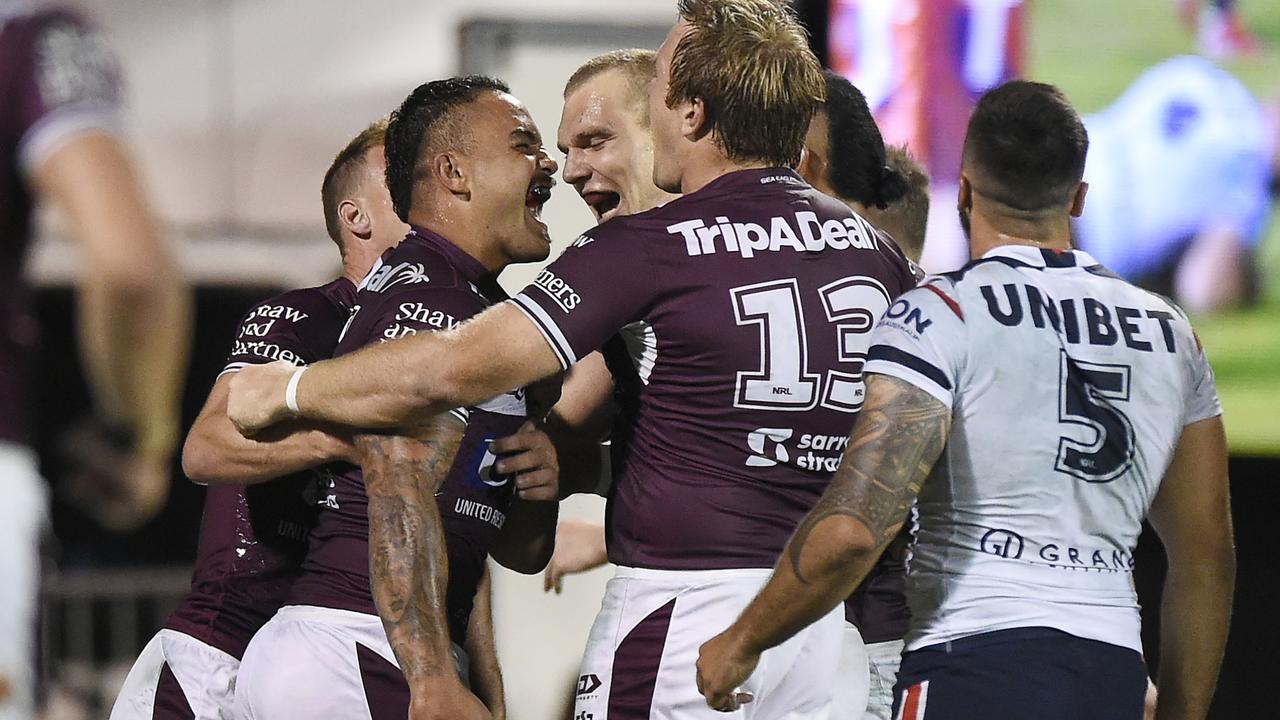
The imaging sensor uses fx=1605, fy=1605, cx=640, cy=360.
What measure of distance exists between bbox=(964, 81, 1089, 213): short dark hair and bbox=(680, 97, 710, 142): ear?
1.72ft

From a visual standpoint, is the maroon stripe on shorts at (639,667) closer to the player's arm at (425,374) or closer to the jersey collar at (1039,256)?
the player's arm at (425,374)

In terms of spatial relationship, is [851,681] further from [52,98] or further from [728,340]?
[52,98]

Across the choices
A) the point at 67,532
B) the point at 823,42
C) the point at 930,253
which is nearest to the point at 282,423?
the point at 930,253

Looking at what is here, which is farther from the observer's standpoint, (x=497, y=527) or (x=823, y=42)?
(x=823, y=42)

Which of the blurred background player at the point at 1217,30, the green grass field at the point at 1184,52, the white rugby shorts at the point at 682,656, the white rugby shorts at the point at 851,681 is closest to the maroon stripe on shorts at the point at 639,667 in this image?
the white rugby shorts at the point at 682,656

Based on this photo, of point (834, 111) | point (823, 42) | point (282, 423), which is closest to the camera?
point (282, 423)

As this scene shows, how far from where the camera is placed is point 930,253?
22.8ft

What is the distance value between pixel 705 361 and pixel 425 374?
0.54 m

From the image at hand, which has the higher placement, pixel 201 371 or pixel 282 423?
pixel 282 423

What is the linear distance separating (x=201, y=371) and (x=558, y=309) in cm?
730

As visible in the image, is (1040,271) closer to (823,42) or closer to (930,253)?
(930,253)

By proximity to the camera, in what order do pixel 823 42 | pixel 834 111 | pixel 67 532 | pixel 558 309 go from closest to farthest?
1. pixel 558 309
2. pixel 834 111
3. pixel 823 42
4. pixel 67 532

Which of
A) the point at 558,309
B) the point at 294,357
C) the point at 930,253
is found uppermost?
the point at 558,309

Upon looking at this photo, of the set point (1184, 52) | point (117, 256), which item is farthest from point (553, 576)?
point (1184, 52)
